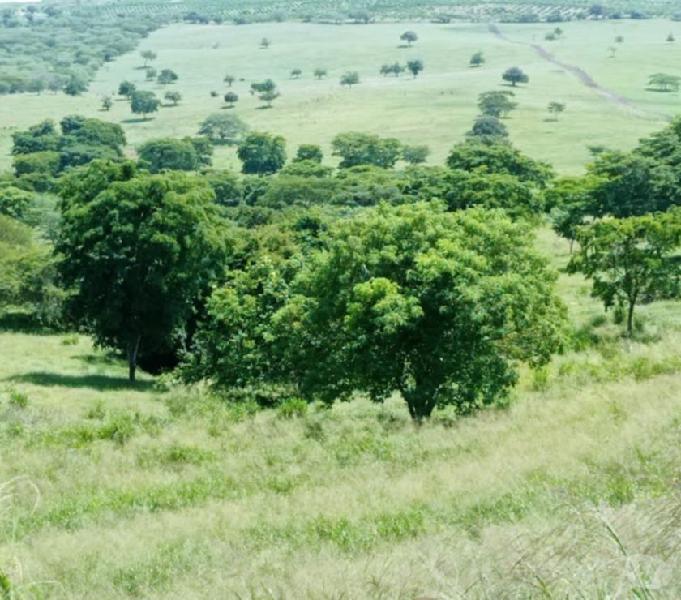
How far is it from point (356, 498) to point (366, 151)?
335ft

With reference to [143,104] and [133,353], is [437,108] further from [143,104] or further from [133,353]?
[133,353]

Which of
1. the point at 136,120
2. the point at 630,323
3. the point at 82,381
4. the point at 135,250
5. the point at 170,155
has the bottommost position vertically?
the point at 136,120

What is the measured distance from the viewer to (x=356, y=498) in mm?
12094

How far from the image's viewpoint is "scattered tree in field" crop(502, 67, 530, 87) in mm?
167000

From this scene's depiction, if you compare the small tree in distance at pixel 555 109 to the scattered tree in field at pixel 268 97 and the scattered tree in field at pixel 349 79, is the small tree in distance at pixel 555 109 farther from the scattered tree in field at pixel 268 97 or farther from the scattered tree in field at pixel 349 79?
the scattered tree in field at pixel 349 79

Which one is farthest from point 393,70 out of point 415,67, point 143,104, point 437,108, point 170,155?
point 170,155

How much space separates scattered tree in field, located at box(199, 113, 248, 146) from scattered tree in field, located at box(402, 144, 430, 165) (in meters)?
32.4

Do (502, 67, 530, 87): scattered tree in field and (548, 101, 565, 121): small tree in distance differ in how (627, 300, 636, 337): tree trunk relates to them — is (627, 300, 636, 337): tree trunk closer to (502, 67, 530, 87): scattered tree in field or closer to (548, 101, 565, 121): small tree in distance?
(548, 101, 565, 121): small tree in distance

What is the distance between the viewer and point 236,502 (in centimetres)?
1282

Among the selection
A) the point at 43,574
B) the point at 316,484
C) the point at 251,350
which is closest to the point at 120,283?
the point at 251,350

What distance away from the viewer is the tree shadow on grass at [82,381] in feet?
101

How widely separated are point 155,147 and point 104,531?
107 metres

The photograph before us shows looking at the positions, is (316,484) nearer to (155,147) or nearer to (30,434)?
(30,434)

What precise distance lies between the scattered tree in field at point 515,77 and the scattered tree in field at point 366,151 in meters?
59.4
